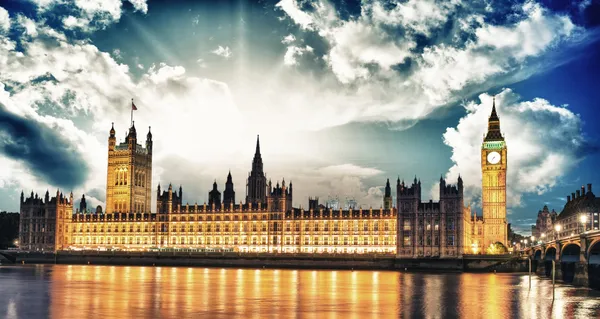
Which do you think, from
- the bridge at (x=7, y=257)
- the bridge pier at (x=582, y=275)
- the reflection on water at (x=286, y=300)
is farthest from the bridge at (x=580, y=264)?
the bridge at (x=7, y=257)

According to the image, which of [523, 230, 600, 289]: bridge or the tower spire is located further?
the tower spire

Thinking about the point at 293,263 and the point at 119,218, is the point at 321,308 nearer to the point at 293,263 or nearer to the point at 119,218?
the point at 293,263

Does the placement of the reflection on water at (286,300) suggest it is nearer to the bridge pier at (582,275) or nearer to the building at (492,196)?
the bridge pier at (582,275)

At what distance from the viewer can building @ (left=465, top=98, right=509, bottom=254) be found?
184 meters

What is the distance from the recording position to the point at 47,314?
5803cm

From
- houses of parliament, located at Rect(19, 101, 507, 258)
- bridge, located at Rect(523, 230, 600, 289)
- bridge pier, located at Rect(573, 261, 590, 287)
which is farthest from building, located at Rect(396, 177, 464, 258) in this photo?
bridge pier, located at Rect(573, 261, 590, 287)

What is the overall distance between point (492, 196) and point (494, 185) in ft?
9.79

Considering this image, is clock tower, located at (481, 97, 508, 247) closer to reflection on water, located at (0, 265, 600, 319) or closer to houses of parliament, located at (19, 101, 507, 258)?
houses of parliament, located at (19, 101, 507, 258)

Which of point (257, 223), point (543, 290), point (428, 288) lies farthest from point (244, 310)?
point (257, 223)

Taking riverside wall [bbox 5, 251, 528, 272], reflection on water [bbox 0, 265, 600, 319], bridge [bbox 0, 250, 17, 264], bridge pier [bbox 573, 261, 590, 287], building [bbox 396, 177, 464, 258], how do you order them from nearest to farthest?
1. reflection on water [bbox 0, 265, 600, 319]
2. bridge pier [bbox 573, 261, 590, 287]
3. riverside wall [bbox 5, 251, 528, 272]
4. building [bbox 396, 177, 464, 258]
5. bridge [bbox 0, 250, 17, 264]

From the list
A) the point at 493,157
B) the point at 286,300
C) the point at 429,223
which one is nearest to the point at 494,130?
the point at 493,157

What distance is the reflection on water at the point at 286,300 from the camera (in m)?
59.6

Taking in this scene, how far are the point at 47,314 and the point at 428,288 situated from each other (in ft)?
160

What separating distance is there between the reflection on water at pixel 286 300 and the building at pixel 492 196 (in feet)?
290
